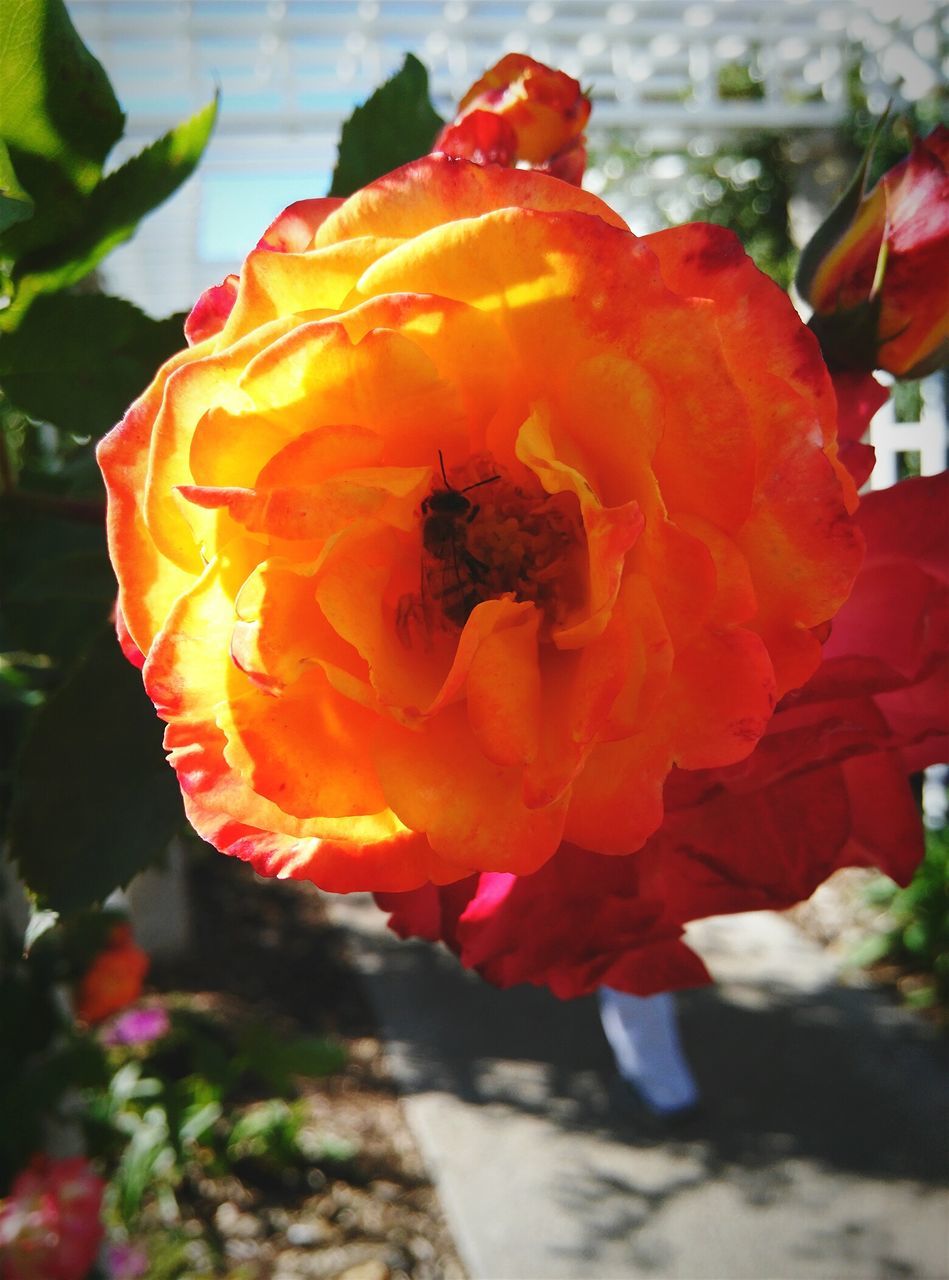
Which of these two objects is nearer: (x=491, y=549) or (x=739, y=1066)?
(x=491, y=549)

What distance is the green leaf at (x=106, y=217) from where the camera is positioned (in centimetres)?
43

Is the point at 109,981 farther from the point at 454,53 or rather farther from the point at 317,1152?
the point at 454,53

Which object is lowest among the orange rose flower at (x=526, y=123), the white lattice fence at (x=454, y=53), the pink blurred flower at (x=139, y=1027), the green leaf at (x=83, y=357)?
the pink blurred flower at (x=139, y=1027)

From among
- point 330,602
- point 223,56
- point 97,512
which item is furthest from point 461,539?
point 223,56

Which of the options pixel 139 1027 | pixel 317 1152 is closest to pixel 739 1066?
pixel 317 1152

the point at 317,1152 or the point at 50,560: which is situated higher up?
the point at 50,560

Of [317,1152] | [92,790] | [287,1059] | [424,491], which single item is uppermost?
[424,491]

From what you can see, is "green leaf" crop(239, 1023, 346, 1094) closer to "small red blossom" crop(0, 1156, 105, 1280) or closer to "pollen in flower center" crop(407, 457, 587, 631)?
"small red blossom" crop(0, 1156, 105, 1280)

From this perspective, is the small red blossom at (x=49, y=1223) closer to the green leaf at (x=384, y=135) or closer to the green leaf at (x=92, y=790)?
the green leaf at (x=92, y=790)

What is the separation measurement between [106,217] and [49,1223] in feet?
5.14

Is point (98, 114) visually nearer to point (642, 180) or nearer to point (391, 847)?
point (391, 847)

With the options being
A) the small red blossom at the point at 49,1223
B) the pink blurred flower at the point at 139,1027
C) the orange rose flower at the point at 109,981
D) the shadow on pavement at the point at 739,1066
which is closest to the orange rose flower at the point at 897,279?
the small red blossom at the point at 49,1223

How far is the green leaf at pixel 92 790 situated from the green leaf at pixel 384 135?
22cm

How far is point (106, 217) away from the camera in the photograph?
17.1 inches
